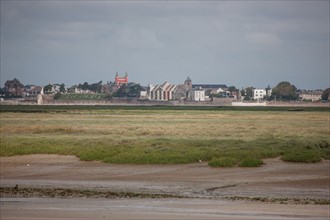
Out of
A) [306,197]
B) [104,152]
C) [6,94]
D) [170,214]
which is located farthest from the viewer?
[6,94]

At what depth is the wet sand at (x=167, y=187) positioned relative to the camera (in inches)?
711

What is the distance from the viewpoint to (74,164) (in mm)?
32406

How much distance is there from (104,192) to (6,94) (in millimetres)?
182978

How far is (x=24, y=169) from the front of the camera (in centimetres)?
3061

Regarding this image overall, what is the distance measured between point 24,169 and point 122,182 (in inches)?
263

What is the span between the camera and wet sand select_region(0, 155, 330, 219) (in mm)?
18062

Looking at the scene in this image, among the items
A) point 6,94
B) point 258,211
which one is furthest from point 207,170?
point 6,94

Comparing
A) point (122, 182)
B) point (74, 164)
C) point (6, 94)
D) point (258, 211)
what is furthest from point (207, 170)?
point (6, 94)

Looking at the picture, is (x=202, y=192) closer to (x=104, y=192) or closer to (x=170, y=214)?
(x=104, y=192)

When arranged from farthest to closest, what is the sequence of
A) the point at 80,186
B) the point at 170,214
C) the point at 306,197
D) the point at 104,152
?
the point at 104,152
the point at 80,186
the point at 306,197
the point at 170,214

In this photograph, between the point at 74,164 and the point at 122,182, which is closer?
the point at 122,182

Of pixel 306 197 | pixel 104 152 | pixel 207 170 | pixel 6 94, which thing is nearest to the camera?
pixel 306 197

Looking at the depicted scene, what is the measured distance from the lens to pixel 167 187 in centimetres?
2472

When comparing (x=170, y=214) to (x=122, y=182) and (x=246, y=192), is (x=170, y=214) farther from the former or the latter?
(x=122, y=182)
